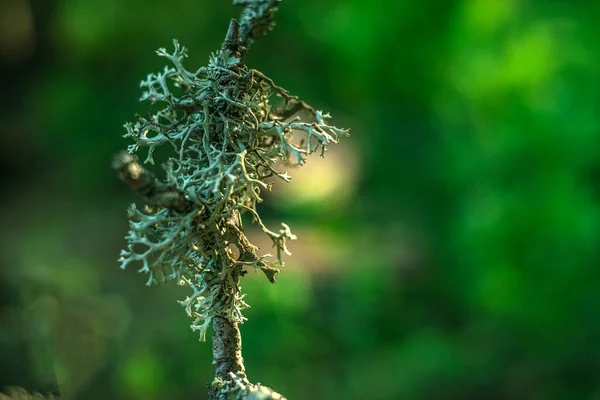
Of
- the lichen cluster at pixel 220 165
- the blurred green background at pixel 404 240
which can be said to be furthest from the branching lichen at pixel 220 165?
the blurred green background at pixel 404 240


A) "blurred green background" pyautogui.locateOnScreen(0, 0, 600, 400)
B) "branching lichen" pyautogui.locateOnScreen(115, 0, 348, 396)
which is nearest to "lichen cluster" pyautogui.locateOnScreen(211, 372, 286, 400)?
"branching lichen" pyautogui.locateOnScreen(115, 0, 348, 396)

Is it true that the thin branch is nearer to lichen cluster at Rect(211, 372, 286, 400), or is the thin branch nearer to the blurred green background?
lichen cluster at Rect(211, 372, 286, 400)

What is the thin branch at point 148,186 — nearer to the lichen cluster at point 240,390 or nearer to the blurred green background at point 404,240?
the lichen cluster at point 240,390

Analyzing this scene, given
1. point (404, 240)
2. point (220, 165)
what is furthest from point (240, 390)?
point (404, 240)

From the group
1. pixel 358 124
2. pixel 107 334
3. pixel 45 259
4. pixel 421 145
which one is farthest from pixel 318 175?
pixel 107 334

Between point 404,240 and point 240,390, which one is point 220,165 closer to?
point 240,390

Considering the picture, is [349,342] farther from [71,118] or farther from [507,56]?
[71,118]

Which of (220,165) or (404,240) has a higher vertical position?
(404,240)
